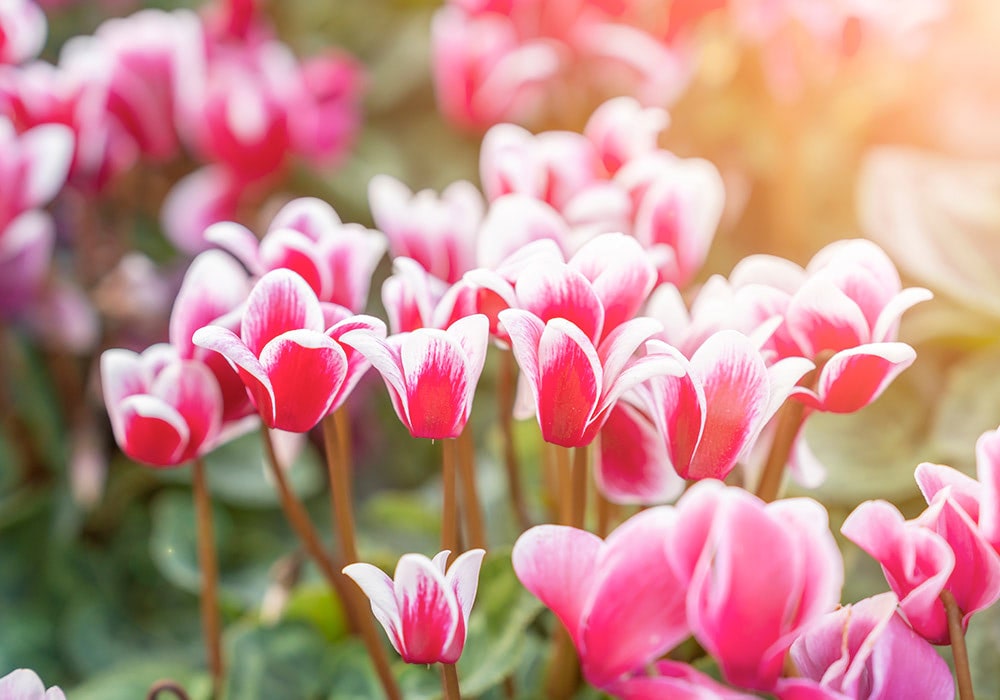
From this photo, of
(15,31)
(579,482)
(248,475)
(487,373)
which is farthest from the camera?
(487,373)

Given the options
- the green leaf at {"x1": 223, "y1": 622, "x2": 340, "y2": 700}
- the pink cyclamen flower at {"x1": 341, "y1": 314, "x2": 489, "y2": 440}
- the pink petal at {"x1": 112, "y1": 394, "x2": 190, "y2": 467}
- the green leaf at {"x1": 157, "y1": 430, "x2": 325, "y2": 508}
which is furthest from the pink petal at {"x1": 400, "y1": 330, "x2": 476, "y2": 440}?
the green leaf at {"x1": 157, "y1": 430, "x2": 325, "y2": 508}

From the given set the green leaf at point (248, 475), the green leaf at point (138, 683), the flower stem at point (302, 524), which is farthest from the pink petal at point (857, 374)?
the green leaf at point (248, 475)

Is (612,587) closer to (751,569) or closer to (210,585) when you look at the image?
(751,569)

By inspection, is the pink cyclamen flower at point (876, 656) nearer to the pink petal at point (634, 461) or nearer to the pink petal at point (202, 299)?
the pink petal at point (634, 461)

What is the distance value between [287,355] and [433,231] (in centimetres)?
15

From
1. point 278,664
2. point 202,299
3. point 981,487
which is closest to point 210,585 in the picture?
point 278,664

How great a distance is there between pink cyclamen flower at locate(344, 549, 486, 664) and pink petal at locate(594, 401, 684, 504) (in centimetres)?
10

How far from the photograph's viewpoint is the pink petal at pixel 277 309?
1.30 ft

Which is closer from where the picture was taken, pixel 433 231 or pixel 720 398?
pixel 720 398

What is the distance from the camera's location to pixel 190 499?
81cm

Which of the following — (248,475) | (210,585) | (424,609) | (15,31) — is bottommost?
(248,475)

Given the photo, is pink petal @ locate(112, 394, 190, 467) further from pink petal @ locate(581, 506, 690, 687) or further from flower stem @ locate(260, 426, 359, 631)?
pink petal @ locate(581, 506, 690, 687)

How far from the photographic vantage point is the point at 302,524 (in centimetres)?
52

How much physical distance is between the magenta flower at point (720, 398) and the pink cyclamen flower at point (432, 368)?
67mm
